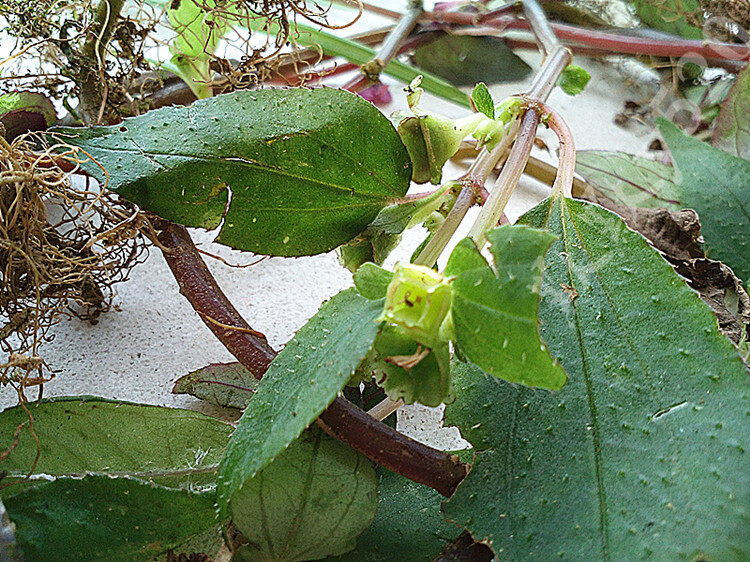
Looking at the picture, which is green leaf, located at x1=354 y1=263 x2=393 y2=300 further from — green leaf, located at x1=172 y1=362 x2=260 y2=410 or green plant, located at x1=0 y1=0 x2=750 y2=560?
green leaf, located at x1=172 y1=362 x2=260 y2=410

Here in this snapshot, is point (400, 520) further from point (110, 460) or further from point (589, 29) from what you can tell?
point (589, 29)

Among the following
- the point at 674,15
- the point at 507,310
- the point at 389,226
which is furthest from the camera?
the point at 674,15

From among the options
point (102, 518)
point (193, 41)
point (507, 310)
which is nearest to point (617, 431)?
point (507, 310)

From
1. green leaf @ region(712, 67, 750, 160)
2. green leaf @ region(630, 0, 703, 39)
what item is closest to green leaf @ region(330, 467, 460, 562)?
green leaf @ region(712, 67, 750, 160)

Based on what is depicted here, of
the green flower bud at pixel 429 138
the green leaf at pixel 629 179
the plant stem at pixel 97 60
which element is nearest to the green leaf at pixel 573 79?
the green leaf at pixel 629 179

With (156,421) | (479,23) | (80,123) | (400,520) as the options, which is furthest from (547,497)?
(479,23)

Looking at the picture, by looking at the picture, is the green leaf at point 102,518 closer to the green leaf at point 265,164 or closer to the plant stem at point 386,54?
the green leaf at point 265,164

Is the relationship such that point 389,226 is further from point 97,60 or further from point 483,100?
point 97,60
